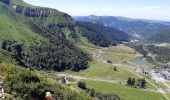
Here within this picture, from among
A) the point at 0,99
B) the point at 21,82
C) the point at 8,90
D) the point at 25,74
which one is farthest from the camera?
the point at 25,74

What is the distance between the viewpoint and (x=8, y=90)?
155ft

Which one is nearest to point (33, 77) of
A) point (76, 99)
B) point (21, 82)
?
Result: point (21, 82)

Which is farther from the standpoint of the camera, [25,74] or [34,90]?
[25,74]

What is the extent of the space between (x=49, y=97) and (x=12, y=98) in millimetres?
4698

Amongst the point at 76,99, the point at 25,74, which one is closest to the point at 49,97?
the point at 25,74

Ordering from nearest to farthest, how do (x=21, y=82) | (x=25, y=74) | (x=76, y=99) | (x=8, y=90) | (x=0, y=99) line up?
(x=0, y=99)
(x=8, y=90)
(x=21, y=82)
(x=25, y=74)
(x=76, y=99)

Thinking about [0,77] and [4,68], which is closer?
[0,77]

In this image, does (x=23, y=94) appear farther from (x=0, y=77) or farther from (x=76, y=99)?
(x=76, y=99)

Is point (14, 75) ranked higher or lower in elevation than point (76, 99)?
higher

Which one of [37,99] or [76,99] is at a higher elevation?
[37,99]

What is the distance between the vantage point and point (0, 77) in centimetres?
4991

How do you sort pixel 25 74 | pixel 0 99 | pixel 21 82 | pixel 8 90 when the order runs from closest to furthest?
1. pixel 0 99
2. pixel 8 90
3. pixel 21 82
4. pixel 25 74

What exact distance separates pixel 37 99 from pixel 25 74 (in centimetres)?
738

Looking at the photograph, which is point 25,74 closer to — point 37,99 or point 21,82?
point 21,82
